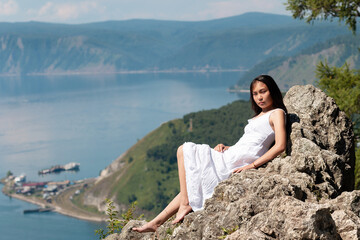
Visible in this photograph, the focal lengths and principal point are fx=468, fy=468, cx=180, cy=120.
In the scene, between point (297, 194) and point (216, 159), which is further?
point (216, 159)

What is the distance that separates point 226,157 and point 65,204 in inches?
4129

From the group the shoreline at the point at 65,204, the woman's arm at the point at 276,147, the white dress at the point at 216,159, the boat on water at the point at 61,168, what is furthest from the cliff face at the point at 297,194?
the boat on water at the point at 61,168

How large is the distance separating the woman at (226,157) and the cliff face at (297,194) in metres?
0.17

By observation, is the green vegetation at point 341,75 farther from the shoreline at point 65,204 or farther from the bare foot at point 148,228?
the shoreline at point 65,204

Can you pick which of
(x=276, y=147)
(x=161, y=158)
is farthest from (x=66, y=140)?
(x=276, y=147)

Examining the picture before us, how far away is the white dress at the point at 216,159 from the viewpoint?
5211 millimetres

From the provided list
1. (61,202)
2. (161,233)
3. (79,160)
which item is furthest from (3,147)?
(161,233)

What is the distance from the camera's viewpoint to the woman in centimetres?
523

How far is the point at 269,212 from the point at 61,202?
107 m

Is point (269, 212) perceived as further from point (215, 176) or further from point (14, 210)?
point (14, 210)

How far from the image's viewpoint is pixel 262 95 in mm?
5723

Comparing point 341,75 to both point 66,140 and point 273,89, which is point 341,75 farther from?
point 66,140

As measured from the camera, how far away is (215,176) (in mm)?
5266

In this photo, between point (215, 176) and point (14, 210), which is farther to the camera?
point (14, 210)
